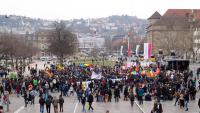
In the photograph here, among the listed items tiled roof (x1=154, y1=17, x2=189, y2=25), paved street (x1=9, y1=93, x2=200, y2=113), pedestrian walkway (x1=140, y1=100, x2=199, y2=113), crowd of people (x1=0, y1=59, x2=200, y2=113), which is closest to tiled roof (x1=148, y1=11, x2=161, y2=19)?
tiled roof (x1=154, y1=17, x2=189, y2=25)

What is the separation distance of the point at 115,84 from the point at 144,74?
7595mm

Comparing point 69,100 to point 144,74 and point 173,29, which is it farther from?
point 173,29

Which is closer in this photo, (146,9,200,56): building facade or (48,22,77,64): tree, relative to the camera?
(48,22,77,64): tree

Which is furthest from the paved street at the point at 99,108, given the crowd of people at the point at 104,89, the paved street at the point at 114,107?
the crowd of people at the point at 104,89

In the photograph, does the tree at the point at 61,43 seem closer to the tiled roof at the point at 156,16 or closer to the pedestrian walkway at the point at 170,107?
the pedestrian walkway at the point at 170,107

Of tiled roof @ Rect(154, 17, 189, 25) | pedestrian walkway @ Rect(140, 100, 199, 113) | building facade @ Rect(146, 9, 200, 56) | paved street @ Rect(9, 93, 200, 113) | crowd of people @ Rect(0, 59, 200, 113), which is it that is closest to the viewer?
pedestrian walkway @ Rect(140, 100, 199, 113)

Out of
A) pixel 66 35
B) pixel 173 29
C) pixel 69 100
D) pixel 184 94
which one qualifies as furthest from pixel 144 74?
pixel 173 29

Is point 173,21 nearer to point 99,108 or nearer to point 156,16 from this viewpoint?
point 156,16

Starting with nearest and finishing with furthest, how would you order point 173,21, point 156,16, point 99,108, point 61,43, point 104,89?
1. point 99,108
2. point 104,89
3. point 61,43
4. point 173,21
5. point 156,16

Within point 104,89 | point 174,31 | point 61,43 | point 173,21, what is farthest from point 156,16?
point 104,89

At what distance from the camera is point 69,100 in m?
34.7

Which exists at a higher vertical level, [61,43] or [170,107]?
[61,43]

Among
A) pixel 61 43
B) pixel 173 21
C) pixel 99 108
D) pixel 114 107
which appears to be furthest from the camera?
pixel 173 21

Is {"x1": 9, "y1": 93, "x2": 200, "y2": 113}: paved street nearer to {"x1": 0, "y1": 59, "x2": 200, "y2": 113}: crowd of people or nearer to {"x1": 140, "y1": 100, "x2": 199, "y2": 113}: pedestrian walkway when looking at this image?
{"x1": 140, "y1": 100, "x2": 199, "y2": 113}: pedestrian walkway
